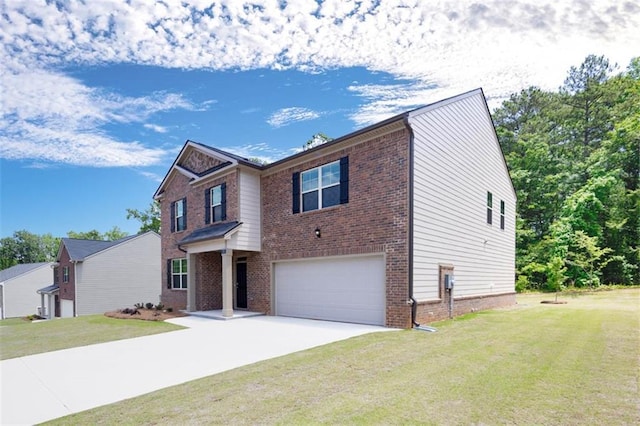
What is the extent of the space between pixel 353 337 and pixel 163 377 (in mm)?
4056

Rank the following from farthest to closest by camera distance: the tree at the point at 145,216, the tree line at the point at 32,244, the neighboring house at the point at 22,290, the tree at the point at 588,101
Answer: the tree line at the point at 32,244 → the tree at the point at 145,216 → the neighboring house at the point at 22,290 → the tree at the point at 588,101

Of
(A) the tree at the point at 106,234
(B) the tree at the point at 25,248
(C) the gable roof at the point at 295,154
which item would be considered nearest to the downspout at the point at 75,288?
(C) the gable roof at the point at 295,154

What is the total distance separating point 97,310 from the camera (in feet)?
89.2

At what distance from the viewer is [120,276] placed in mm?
28391

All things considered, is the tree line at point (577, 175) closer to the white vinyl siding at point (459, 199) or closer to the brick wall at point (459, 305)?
the brick wall at point (459, 305)

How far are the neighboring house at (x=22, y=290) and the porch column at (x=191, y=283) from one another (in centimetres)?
2913

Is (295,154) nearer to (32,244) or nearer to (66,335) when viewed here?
(66,335)

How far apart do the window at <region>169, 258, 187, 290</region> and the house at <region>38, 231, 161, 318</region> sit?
41.2ft

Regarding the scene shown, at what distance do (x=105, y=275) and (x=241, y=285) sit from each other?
1814 centimetres

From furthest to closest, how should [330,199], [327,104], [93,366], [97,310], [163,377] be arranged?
1. [97,310]
2. [327,104]
3. [330,199]
4. [93,366]
5. [163,377]

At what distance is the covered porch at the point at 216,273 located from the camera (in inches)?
513

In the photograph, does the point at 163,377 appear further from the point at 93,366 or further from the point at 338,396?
the point at 338,396

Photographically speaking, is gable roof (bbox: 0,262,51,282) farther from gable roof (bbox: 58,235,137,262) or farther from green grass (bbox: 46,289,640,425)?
green grass (bbox: 46,289,640,425)

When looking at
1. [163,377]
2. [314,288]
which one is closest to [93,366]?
[163,377]
